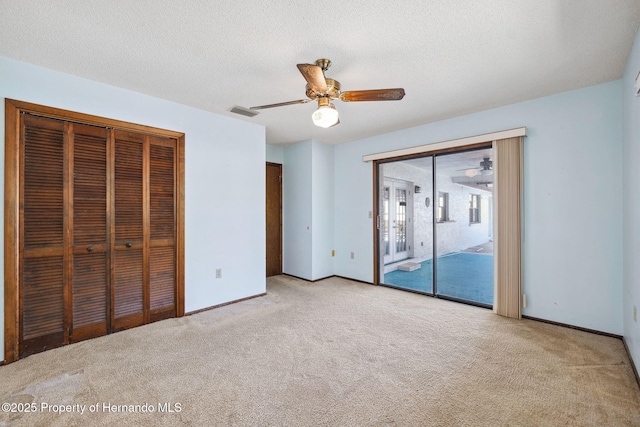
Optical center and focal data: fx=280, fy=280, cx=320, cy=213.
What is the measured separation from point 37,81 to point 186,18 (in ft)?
5.53

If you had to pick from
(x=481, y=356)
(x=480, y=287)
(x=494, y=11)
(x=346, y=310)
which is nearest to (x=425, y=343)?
(x=481, y=356)

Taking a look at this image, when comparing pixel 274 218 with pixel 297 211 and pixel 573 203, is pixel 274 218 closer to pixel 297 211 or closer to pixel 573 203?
pixel 297 211

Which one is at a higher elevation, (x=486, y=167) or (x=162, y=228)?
(x=486, y=167)

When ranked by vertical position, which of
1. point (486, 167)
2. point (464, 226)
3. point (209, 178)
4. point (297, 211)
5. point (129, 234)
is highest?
point (486, 167)

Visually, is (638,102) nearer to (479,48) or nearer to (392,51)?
(479,48)

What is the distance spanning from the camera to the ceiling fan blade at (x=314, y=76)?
1.90 meters

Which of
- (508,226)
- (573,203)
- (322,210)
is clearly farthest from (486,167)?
(322,210)

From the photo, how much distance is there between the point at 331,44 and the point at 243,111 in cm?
174

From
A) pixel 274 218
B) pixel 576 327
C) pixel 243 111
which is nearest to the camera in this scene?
pixel 576 327

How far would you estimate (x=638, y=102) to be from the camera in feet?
6.62

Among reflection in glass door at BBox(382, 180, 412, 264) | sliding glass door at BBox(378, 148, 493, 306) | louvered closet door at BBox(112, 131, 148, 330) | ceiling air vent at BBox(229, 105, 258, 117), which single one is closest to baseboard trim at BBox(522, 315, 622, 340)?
sliding glass door at BBox(378, 148, 493, 306)

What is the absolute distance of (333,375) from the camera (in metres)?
2.11

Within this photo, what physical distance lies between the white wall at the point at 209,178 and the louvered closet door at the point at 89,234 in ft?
1.08

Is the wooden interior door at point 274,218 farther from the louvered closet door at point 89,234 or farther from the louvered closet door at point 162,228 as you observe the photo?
the louvered closet door at point 89,234
